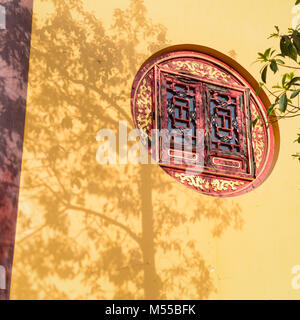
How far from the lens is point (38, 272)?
343 centimetres

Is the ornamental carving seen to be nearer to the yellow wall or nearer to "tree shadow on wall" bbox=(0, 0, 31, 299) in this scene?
the yellow wall

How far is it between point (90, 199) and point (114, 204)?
0.72 feet

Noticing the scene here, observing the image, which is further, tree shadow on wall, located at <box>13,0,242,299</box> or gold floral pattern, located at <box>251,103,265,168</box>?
gold floral pattern, located at <box>251,103,265,168</box>

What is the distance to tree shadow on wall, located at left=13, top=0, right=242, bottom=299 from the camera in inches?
139

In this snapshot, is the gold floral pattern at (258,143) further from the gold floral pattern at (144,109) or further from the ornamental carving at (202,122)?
the gold floral pattern at (144,109)

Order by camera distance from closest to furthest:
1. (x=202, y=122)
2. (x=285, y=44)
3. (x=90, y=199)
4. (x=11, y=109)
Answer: (x=285, y=44) < (x=11, y=109) < (x=90, y=199) < (x=202, y=122)

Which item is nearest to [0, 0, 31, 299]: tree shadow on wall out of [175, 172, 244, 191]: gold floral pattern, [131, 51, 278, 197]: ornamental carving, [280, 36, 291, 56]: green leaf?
[131, 51, 278, 197]: ornamental carving

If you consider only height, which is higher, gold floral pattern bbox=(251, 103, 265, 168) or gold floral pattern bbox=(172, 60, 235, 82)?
gold floral pattern bbox=(172, 60, 235, 82)

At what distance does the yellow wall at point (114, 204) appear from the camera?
11.7ft

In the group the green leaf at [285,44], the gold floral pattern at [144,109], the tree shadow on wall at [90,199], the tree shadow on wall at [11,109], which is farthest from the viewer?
the gold floral pattern at [144,109]

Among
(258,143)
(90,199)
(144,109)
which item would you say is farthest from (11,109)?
(258,143)

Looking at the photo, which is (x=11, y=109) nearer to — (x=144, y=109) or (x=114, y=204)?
(x=114, y=204)

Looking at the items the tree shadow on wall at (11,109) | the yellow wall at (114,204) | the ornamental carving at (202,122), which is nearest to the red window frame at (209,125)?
the ornamental carving at (202,122)

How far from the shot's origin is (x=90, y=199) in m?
3.79
